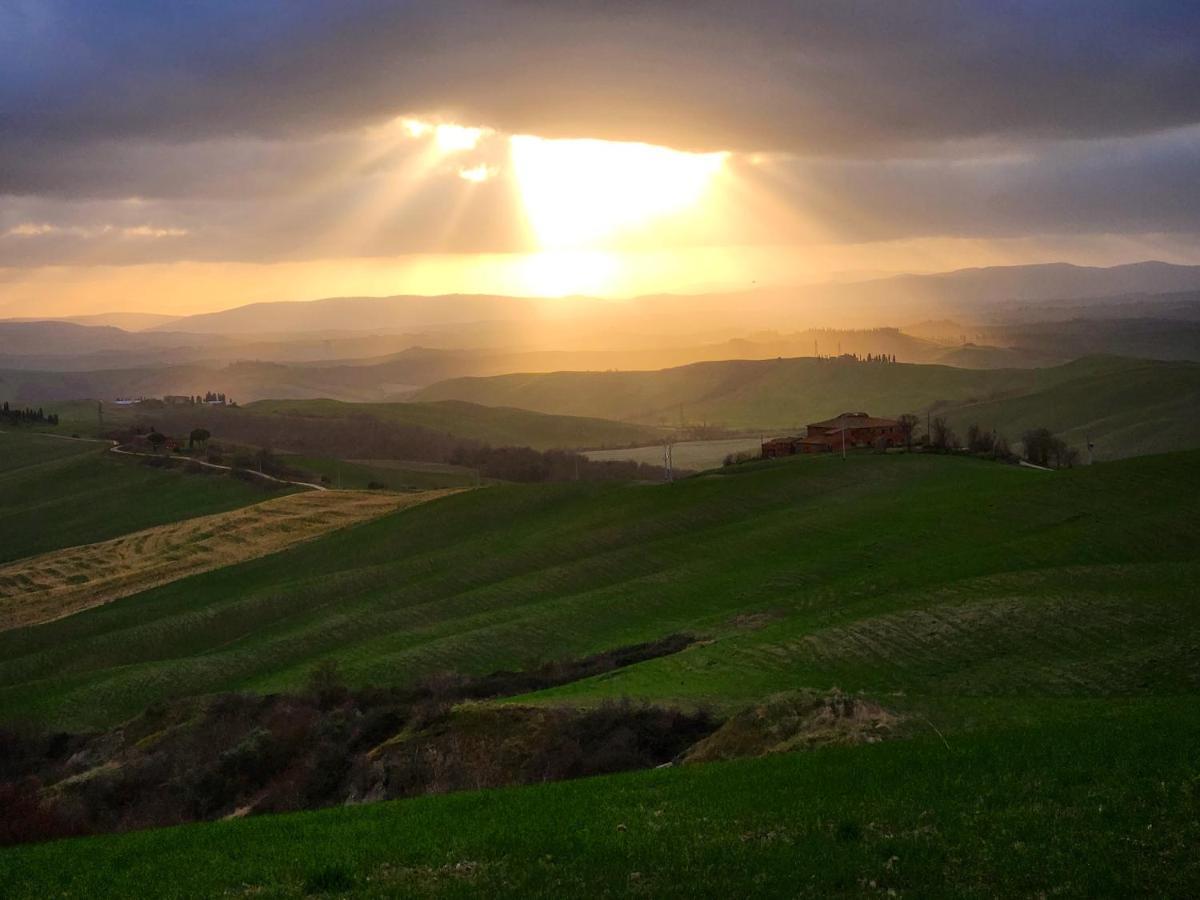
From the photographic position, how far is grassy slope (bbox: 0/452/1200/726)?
32.3m

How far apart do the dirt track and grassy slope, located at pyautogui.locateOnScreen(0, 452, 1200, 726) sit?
13.5 feet

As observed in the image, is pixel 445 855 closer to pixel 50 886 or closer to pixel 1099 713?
pixel 50 886

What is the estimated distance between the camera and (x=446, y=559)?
2699 inches

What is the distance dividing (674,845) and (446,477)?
12000cm

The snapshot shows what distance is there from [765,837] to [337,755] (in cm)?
1669

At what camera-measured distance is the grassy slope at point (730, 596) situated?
32.3 m

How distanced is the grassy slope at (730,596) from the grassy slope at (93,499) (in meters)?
30.9

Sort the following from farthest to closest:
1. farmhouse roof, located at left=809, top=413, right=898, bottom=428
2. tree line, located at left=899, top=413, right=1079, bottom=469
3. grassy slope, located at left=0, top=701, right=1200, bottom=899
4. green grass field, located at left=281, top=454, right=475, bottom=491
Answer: green grass field, located at left=281, top=454, right=475, bottom=491 → farmhouse roof, located at left=809, top=413, right=898, bottom=428 → tree line, located at left=899, top=413, right=1079, bottom=469 → grassy slope, located at left=0, top=701, right=1200, bottom=899

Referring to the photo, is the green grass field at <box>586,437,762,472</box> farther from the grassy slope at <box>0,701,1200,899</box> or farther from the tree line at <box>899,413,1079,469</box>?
the grassy slope at <box>0,701,1200,899</box>

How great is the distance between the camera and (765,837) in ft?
48.5

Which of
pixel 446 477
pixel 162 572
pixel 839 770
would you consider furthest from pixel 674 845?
pixel 446 477

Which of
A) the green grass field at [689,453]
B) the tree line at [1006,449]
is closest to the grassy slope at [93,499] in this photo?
the green grass field at [689,453]

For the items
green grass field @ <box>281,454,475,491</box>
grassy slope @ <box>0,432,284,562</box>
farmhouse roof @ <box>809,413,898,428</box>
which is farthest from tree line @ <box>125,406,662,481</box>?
farmhouse roof @ <box>809,413,898,428</box>

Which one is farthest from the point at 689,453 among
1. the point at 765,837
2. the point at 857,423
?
the point at 765,837
